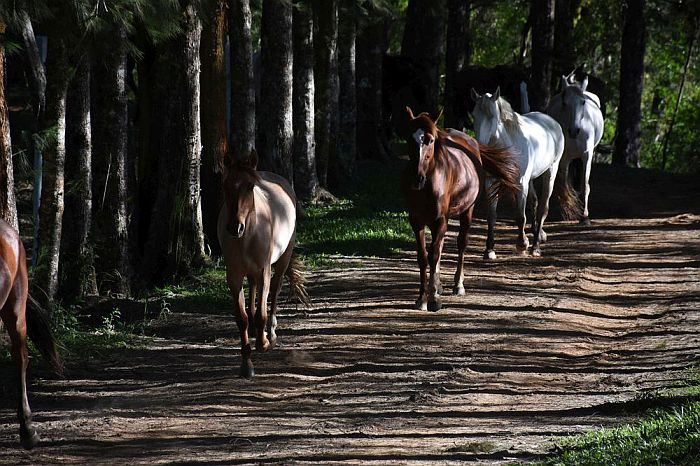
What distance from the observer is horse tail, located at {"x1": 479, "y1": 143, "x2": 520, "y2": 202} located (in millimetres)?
15055

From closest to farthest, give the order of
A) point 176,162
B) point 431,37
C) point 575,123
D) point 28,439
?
point 28,439 < point 176,162 < point 575,123 < point 431,37

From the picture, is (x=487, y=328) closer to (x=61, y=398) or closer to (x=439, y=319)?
(x=439, y=319)

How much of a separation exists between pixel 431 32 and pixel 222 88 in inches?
662

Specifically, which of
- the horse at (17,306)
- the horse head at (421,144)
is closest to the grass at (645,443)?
Result: the horse at (17,306)

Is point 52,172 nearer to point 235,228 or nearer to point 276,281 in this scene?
point 276,281

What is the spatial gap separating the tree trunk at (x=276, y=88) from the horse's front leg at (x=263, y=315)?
29.8 ft

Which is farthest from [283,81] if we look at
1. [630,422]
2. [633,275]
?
[630,422]

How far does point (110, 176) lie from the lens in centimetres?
1398

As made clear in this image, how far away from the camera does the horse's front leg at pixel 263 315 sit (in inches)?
406

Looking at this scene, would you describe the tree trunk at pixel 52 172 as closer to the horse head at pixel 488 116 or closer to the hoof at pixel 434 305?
the hoof at pixel 434 305

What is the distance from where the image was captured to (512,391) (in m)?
9.71

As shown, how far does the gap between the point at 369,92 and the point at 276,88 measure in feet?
36.7

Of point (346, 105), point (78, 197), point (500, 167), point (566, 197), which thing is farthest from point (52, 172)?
point (346, 105)

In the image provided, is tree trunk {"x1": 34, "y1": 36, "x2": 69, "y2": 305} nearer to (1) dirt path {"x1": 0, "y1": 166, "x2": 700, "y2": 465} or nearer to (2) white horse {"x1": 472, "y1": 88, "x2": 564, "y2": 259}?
(1) dirt path {"x1": 0, "y1": 166, "x2": 700, "y2": 465}
